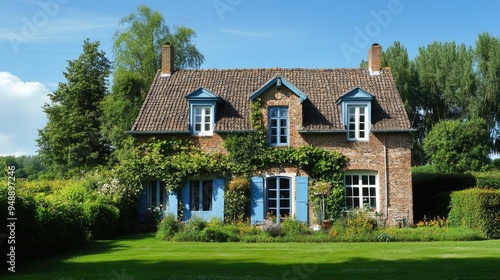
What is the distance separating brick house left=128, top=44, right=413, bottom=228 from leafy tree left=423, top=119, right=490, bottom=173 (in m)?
16.6

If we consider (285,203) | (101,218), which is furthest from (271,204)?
(101,218)

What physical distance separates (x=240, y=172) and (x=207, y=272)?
1278 cm

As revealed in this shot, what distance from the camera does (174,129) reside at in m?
23.9

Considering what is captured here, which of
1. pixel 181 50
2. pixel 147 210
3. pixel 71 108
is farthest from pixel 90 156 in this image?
pixel 147 210

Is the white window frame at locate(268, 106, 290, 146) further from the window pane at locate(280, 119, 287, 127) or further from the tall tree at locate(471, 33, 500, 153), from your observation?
the tall tree at locate(471, 33, 500, 153)

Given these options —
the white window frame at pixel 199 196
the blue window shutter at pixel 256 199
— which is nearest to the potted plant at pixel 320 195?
the blue window shutter at pixel 256 199

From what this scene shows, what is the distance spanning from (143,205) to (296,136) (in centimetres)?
760

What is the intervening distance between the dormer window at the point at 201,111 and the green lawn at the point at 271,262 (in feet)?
27.8

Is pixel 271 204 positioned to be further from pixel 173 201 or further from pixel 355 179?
pixel 173 201

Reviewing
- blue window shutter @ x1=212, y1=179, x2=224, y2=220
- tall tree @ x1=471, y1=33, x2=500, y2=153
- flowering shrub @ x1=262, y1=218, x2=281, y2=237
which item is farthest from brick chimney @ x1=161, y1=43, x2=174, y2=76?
tall tree @ x1=471, y1=33, x2=500, y2=153

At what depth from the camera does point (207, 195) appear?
936 inches

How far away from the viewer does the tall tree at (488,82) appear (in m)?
43.5

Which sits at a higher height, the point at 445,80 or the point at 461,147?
the point at 445,80

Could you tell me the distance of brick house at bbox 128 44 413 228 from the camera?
2333 centimetres
